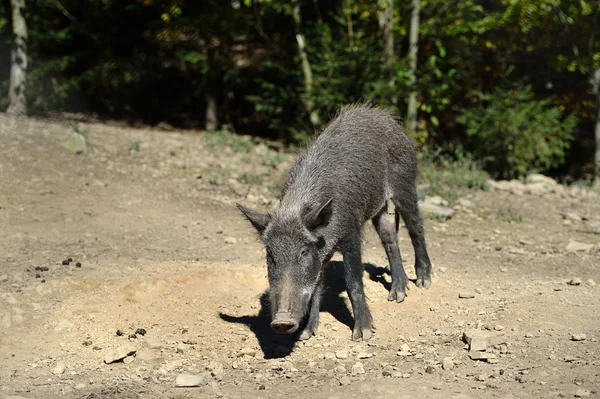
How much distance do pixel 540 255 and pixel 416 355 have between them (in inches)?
146

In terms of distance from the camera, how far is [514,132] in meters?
12.8

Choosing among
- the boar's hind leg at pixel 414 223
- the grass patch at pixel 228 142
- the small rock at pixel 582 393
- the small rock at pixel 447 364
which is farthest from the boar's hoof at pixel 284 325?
the grass patch at pixel 228 142

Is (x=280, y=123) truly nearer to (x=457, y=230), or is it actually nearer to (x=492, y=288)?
(x=457, y=230)

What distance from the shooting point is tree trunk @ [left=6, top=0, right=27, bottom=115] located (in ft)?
42.8

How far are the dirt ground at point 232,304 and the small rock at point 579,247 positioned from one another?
4cm

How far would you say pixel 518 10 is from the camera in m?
13.0

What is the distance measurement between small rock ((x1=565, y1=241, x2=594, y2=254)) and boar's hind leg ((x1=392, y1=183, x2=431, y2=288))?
2.43 meters

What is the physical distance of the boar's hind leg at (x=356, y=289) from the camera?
6.00 metres

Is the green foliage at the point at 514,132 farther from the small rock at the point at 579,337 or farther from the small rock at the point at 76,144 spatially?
the small rock at the point at 579,337

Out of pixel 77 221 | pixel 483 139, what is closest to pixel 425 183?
pixel 483 139

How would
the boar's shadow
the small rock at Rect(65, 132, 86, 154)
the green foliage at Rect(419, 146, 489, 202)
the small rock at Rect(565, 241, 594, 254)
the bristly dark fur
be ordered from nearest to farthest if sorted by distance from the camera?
the bristly dark fur → the boar's shadow → the small rock at Rect(565, 241, 594, 254) → the green foliage at Rect(419, 146, 489, 202) → the small rock at Rect(65, 132, 86, 154)

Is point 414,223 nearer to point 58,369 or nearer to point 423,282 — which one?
point 423,282

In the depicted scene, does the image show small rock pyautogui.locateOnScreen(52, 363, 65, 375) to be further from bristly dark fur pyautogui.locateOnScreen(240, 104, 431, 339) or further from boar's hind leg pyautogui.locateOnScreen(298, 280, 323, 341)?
boar's hind leg pyautogui.locateOnScreen(298, 280, 323, 341)

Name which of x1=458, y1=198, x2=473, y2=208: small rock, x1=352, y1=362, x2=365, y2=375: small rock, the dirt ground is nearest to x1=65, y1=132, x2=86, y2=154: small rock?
the dirt ground
